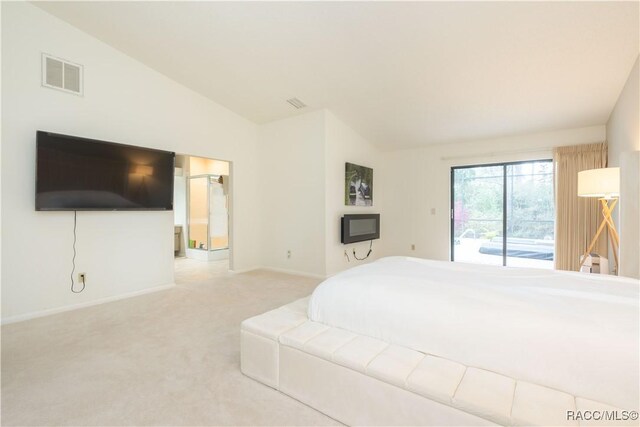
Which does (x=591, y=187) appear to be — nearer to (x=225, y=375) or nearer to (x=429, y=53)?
(x=429, y=53)

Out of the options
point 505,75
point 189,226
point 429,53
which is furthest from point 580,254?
point 189,226

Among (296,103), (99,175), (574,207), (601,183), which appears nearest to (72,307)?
(99,175)

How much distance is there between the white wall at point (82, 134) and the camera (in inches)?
114

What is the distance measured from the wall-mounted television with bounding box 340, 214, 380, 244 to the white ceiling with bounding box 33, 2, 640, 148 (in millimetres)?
1830

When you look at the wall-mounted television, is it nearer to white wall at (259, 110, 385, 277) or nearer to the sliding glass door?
white wall at (259, 110, 385, 277)

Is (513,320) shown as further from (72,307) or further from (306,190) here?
(72,307)

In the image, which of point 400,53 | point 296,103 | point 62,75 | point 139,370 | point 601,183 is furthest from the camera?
point 296,103

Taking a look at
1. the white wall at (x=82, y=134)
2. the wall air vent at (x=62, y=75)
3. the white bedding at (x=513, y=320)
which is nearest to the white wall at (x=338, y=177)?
the white wall at (x=82, y=134)

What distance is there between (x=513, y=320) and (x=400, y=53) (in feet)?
9.26

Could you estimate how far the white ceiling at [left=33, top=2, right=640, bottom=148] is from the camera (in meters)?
2.54

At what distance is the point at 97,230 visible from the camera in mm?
3471

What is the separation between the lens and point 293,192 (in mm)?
5055

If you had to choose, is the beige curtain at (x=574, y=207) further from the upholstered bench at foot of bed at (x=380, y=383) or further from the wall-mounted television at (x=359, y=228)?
the upholstered bench at foot of bed at (x=380, y=383)

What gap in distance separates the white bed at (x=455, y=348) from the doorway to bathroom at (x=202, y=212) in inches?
186
